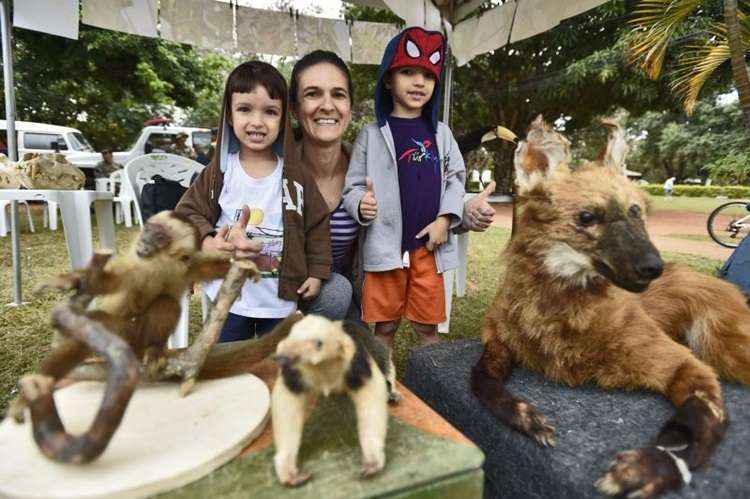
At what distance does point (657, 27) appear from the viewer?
12.4ft

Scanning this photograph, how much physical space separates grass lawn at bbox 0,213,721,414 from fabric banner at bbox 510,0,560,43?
1751mm

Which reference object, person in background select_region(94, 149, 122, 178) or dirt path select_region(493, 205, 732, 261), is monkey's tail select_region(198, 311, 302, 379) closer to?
dirt path select_region(493, 205, 732, 261)

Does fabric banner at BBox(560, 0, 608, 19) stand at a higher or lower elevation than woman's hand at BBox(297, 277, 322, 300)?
higher

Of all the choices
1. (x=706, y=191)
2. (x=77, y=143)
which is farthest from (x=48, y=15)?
(x=706, y=191)

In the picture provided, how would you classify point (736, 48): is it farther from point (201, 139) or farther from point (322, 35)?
point (201, 139)

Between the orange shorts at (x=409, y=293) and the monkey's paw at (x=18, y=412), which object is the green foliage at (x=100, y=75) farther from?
the monkey's paw at (x=18, y=412)

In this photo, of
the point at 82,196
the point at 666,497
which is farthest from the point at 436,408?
the point at 82,196

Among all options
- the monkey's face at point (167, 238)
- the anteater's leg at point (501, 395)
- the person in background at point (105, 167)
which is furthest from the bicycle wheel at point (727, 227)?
the person in background at point (105, 167)

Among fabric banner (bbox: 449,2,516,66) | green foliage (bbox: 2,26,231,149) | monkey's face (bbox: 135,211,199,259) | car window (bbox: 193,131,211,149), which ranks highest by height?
green foliage (bbox: 2,26,231,149)

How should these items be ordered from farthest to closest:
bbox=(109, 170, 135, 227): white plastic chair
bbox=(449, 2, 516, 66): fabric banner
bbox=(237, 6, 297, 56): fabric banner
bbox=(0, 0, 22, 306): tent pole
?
bbox=(109, 170, 135, 227): white plastic chair < bbox=(237, 6, 297, 56): fabric banner < bbox=(449, 2, 516, 66): fabric banner < bbox=(0, 0, 22, 306): tent pole

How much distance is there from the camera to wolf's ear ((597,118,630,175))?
47.4 inches

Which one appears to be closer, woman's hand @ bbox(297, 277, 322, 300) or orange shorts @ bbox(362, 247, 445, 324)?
woman's hand @ bbox(297, 277, 322, 300)

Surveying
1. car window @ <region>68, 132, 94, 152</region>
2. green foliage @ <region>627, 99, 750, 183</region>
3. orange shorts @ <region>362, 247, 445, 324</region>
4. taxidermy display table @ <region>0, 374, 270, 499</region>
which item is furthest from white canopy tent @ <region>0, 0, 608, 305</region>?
green foliage @ <region>627, 99, 750, 183</region>

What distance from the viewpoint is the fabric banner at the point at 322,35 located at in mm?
3660
